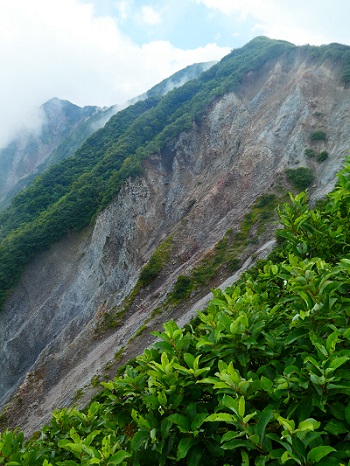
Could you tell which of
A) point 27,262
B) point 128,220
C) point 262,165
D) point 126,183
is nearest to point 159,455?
point 262,165

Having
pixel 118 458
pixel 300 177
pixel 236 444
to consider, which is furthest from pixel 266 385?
pixel 300 177

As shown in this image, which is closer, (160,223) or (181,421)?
(181,421)

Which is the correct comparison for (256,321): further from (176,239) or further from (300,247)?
(176,239)

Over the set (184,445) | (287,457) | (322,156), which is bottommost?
(322,156)

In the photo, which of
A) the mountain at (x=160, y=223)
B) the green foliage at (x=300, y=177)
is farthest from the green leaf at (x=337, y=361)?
the green foliage at (x=300, y=177)

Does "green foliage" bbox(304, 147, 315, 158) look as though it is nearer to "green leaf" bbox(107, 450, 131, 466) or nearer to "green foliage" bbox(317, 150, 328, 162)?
"green foliage" bbox(317, 150, 328, 162)

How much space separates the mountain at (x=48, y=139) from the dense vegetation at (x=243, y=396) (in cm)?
14622

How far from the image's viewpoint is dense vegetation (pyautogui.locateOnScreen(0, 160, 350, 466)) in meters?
3.09

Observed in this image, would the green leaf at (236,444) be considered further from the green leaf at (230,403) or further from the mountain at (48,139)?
the mountain at (48,139)

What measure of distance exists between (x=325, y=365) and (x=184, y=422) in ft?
5.07

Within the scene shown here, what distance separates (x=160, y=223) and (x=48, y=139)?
14183 centimetres

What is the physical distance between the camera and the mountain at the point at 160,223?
1239 inches

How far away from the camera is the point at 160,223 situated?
156 feet

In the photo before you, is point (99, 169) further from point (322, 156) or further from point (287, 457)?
point (287, 457)
